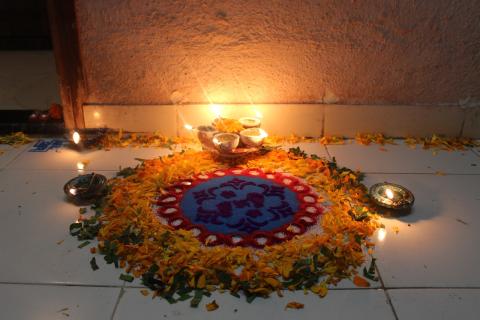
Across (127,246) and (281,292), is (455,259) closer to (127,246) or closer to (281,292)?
(281,292)

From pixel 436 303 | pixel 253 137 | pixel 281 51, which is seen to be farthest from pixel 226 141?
pixel 436 303

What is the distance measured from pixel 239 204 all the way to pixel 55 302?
34.4 inches

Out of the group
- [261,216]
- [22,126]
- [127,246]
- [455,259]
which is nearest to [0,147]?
[22,126]

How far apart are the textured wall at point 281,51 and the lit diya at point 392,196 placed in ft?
2.89

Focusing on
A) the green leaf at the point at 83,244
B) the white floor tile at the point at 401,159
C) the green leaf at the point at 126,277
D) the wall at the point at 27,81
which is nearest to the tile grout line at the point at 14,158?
the wall at the point at 27,81

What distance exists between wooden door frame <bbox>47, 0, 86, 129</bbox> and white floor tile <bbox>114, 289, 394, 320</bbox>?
5.36 feet

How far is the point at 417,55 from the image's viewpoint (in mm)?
2594

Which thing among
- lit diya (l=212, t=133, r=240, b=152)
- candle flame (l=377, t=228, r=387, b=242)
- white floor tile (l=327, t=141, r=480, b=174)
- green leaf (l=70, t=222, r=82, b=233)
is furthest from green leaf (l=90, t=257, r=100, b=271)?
white floor tile (l=327, t=141, r=480, b=174)

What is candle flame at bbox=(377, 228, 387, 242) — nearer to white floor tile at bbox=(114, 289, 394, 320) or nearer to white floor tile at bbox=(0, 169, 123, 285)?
white floor tile at bbox=(114, 289, 394, 320)

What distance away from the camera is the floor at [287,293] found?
1380 millimetres

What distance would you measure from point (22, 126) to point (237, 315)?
6.97 ft

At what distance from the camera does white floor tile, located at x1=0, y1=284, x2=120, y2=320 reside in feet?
4.45

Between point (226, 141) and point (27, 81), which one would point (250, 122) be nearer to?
point (226, 141)

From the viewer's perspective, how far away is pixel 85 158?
8.13 feet
